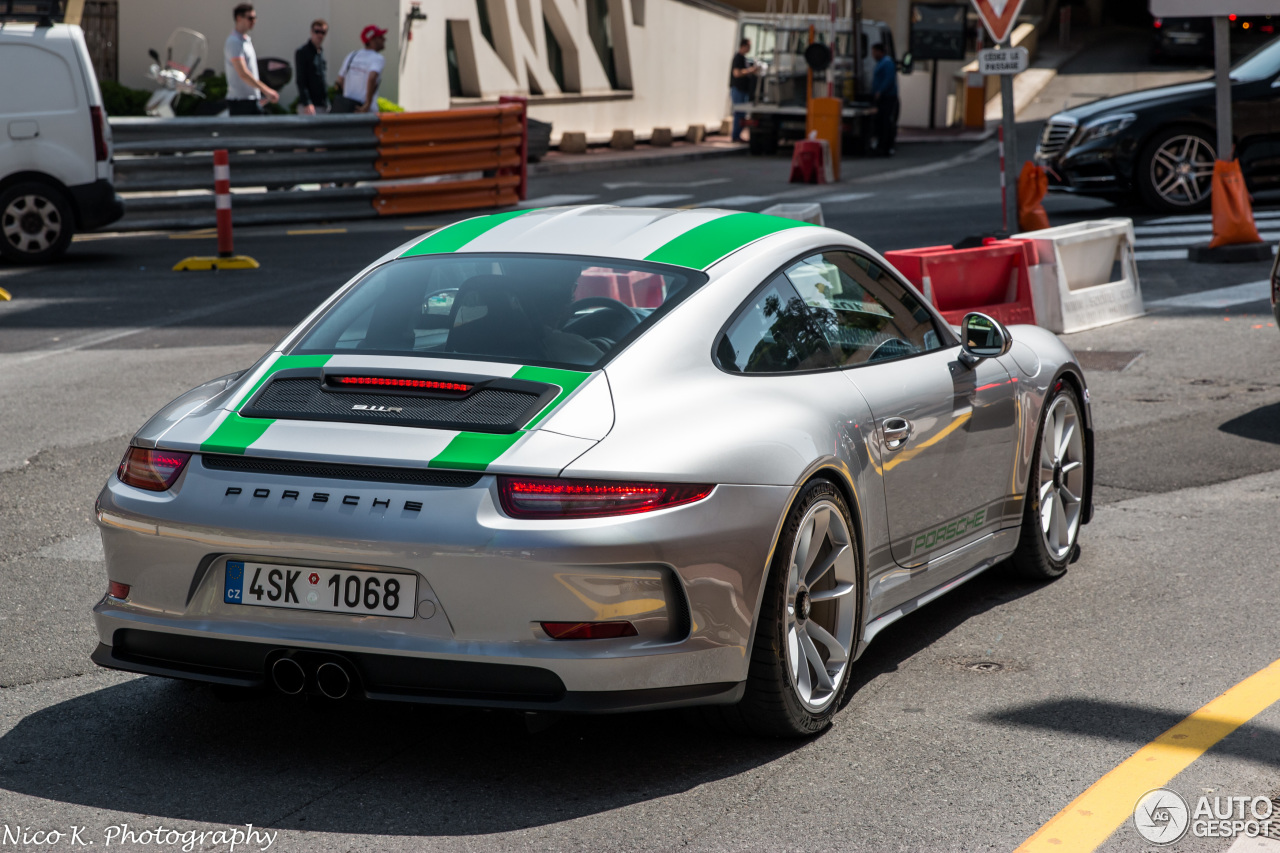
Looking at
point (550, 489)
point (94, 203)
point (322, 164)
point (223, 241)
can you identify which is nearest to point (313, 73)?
point (322, 164)

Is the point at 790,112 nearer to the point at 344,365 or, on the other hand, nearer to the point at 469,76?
the point at 469,76

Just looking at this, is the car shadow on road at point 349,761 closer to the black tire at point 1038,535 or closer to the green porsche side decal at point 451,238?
the green porsche side decal at point 451,238

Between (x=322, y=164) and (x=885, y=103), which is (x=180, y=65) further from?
(x=885, y=103)

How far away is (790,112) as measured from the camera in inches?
1248

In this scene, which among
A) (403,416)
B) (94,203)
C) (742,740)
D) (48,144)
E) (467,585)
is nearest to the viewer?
(467,585)

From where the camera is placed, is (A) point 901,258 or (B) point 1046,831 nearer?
(B) point 1046,831

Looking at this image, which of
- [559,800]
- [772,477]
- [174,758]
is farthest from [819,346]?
[174,758]

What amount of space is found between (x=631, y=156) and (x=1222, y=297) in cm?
1885

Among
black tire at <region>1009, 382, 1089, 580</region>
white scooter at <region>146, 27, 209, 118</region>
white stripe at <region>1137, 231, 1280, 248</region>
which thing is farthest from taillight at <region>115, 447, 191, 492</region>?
white scooter at <region>146, 27, 209, 118</region>

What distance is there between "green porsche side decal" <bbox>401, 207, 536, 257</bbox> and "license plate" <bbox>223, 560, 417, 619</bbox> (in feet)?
4.37

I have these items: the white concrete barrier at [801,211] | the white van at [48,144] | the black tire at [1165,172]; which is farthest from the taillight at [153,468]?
the black tire at [1165,172]

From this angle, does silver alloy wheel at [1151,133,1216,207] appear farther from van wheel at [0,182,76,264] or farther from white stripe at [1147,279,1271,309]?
van wheel at [0,182,76,264]

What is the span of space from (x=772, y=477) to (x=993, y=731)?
3.31ft

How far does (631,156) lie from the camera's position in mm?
30547
